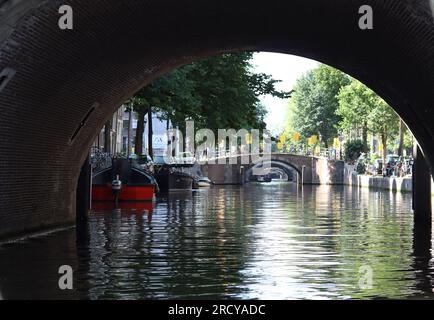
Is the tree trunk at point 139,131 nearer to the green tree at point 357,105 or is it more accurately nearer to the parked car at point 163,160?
the parked car at point 163,160

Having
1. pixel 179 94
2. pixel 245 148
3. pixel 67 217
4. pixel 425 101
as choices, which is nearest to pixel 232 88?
pixel 179 94

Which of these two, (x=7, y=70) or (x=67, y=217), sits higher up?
(x=7, y=70)

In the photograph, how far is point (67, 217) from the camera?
19.8m

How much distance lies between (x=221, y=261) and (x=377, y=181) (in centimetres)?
4901

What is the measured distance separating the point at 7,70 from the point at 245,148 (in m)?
66.7

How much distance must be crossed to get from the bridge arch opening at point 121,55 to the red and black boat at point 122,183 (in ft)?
46.6

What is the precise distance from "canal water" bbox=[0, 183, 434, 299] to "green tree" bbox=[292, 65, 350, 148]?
69090 mm

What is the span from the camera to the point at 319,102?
306ft

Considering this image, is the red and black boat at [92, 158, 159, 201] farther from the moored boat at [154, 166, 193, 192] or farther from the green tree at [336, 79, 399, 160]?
the green tree at [336, 79, 399, 160]

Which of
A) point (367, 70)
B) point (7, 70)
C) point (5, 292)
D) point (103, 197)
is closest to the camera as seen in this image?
point (5, 292)

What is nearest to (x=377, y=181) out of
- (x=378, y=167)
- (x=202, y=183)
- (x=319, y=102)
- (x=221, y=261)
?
(x=378, y=167)

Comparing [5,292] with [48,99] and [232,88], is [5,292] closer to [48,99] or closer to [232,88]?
[48,99]
